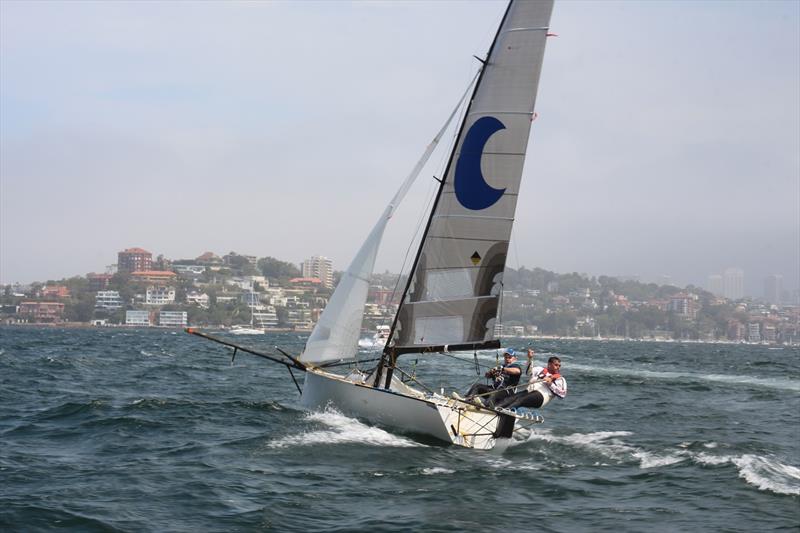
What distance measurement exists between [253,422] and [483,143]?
24.5 ft

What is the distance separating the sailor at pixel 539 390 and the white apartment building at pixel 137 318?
175 meters

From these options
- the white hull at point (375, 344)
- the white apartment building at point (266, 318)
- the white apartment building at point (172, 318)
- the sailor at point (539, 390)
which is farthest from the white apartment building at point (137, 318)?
the sailor at point (539, 390)

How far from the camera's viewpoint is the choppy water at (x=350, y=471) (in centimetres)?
1152

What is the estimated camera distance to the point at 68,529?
34.4ft

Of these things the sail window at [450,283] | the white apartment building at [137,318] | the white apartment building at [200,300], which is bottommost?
the white apartment building at [137,318]

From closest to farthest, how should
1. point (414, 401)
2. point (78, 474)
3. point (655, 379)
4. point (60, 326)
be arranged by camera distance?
1. point (78, 474)
2. point (414, 401)
3. point (655, 379)
4. point (60, 326)

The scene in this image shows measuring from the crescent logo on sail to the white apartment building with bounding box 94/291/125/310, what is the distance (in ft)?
614

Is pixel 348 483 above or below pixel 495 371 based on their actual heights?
below

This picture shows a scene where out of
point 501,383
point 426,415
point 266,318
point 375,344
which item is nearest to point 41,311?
point 266,318

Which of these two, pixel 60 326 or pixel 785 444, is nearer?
pixel 785 444

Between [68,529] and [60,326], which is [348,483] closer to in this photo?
[68,529]

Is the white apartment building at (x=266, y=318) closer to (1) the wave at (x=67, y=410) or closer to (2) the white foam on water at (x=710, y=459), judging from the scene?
(1) the wave at (x=67, y=410)

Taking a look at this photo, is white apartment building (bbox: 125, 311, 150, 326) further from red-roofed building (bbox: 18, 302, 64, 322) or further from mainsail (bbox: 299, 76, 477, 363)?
mainsail (bbox: 299, 76, 477, 363)

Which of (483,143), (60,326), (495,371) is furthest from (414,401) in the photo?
(60,326)
